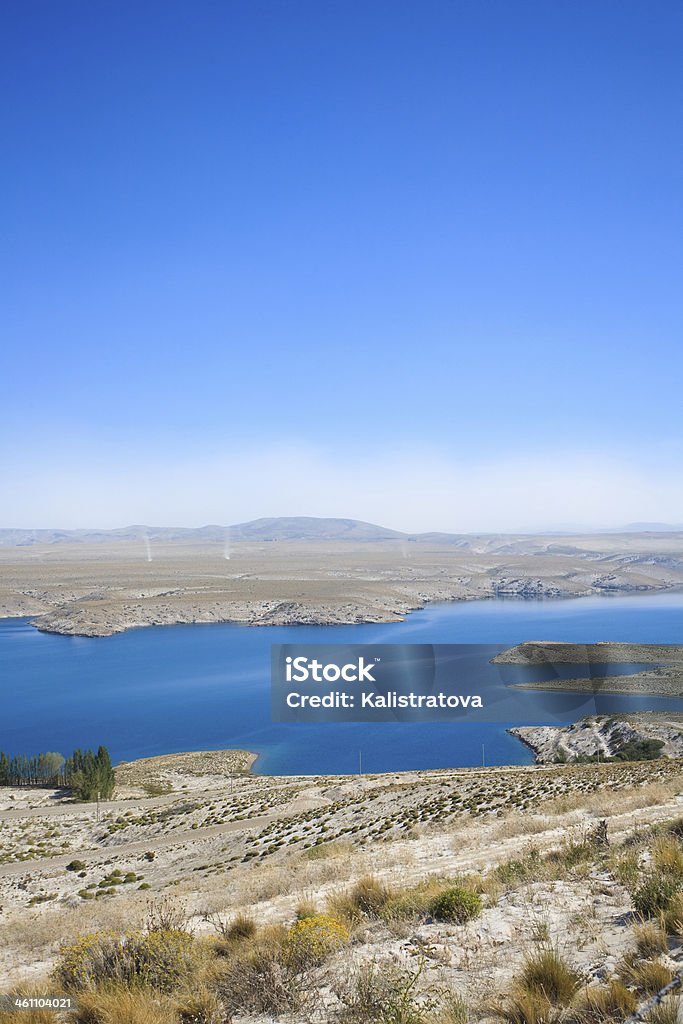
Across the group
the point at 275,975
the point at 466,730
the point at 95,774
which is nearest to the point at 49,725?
the point at 95,774

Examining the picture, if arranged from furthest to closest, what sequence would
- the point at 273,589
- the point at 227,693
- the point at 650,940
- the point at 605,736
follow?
the point at 273,589 < the point at 227,693 < the point at 605,736 < the point at 650,940

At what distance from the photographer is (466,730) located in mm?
52688

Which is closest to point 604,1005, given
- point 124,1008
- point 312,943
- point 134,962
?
point 312,943

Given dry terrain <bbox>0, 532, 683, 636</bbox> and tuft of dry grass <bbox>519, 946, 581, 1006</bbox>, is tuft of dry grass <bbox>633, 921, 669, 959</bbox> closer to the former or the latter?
tuft of dry grass <bbox>519, 946, 581, 1006</bbox>

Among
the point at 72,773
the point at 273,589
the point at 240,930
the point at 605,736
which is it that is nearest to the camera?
the point at 240,930

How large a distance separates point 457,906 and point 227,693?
63.8 metres

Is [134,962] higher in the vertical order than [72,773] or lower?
higher

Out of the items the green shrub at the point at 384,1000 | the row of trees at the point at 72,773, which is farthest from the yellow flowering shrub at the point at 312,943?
the row of trees at the point at 72,773

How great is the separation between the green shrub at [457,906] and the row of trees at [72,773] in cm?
3041

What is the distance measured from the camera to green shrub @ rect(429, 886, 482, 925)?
5.88 m

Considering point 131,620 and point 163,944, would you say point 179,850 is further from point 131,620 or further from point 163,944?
point 131,620

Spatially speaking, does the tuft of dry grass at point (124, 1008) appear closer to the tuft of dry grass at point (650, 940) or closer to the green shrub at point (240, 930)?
the green shrub at point (240, 930)

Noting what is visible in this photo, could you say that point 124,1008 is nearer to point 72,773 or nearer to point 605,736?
point 72,773

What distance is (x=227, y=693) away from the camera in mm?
66625
